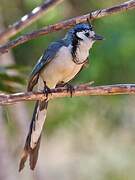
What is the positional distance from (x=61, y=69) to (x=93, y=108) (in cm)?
241

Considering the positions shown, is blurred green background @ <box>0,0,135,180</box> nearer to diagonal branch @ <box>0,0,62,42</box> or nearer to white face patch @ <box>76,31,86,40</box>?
diagonal branch @ <box>0,0,62,42</box>

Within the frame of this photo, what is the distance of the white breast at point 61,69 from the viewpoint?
407 cm

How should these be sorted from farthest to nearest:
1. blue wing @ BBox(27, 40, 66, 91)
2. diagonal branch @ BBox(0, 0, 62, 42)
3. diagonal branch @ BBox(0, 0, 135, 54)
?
diagonal branch @ BBox(0, 0, 62, 42) < blue wing @ BBox(27, 40, 66, 91) < diagonal branch @ BBox(0, 0, 135, 54)

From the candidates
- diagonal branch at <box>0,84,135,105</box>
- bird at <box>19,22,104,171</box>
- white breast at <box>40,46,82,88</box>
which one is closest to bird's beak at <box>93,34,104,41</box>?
bird at <box>19,22,104,171</box>

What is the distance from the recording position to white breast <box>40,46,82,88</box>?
13.3ft

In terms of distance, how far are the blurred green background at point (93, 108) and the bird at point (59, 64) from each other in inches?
43.9

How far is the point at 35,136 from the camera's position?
168 inches

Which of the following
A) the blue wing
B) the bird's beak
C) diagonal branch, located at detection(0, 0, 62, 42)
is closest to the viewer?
the bird's beak

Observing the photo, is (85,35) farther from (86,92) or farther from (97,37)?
(86,92)

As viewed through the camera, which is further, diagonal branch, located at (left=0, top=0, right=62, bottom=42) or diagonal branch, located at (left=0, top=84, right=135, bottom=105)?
diagonal branch, located at (left=0, top=0, right=62, bottom=42)

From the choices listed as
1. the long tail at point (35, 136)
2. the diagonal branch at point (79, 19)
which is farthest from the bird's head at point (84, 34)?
the long tail at point (35, 136)

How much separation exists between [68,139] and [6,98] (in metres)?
4.32

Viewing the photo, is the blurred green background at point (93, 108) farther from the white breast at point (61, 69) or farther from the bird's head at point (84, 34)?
the bird's head at point (84, 34)

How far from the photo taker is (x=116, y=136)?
7.12 meters
